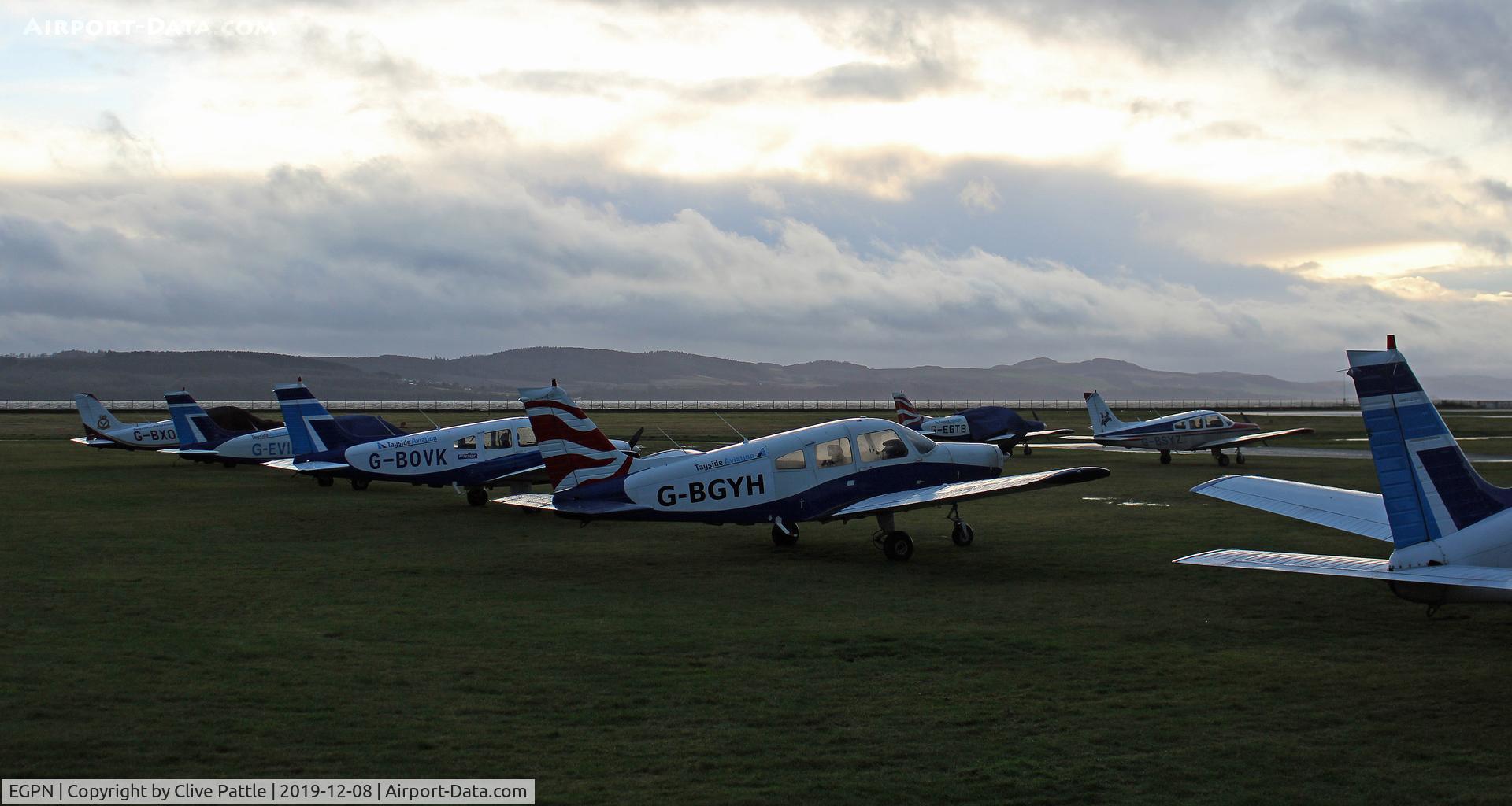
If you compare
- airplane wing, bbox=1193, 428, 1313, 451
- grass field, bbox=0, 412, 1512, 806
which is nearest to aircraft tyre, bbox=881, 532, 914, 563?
grass field, bbox=0, 412, 1512, 806

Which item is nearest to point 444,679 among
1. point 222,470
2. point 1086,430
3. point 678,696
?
point 678,696

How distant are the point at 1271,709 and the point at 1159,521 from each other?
42.7 feet

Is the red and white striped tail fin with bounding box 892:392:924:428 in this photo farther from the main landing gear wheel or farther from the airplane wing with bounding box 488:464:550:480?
the main landing gear wheel

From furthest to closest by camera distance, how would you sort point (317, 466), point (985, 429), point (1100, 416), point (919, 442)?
point (985, 429), point (1100, 416), point (317, 466), point (919, 442)

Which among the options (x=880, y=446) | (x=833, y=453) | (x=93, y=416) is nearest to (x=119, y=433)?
(x=93, y=416)

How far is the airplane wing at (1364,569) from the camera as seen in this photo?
8.41 m

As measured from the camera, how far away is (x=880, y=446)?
58.6ft

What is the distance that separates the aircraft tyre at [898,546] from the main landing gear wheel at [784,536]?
5.42 feet

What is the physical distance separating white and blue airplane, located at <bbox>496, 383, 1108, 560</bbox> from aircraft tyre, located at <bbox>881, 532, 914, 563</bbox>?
2cm

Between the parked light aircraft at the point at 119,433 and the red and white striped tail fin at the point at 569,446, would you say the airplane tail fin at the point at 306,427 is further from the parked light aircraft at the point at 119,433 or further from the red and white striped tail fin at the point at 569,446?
the parked light aircraft at the point at 119,433

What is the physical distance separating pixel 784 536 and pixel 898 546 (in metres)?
2.02

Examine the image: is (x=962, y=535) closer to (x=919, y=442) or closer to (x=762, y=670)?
(x=919, y=442)

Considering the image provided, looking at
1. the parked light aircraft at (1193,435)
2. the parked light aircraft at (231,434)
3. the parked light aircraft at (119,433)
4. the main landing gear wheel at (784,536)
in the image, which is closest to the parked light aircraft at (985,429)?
the parked light aircraft at (1193,435)

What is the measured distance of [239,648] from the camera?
1088 centimetres
